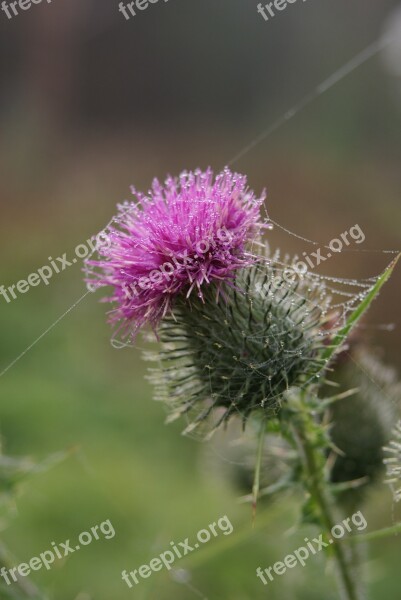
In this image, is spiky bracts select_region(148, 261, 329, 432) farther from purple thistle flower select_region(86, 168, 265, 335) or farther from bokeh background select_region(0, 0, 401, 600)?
bokeh background select_region(0, 0, 401, 600)

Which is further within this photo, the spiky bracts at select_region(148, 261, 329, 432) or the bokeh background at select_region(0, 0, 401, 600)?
the bokeh background at select_region(0, 0, 401, 600)

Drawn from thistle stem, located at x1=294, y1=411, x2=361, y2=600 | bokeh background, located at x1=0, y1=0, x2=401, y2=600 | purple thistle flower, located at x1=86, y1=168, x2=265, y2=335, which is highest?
bokeh background, located at x1=0, y1=0, x2=401, y2=600

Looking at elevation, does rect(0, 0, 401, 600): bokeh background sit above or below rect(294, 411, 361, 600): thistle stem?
above

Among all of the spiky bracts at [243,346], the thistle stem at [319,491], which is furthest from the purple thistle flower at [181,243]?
the thistle stem at [319,491]

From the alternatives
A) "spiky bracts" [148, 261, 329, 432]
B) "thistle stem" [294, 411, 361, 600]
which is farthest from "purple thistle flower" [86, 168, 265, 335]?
"thistle stem" [294, 411, 361, 600]

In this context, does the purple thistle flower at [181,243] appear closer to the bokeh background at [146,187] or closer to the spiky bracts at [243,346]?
the spiky bracts at [243,346]

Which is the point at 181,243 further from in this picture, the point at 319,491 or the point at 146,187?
the point at 146,187

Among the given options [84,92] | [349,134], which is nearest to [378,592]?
[349,134]
